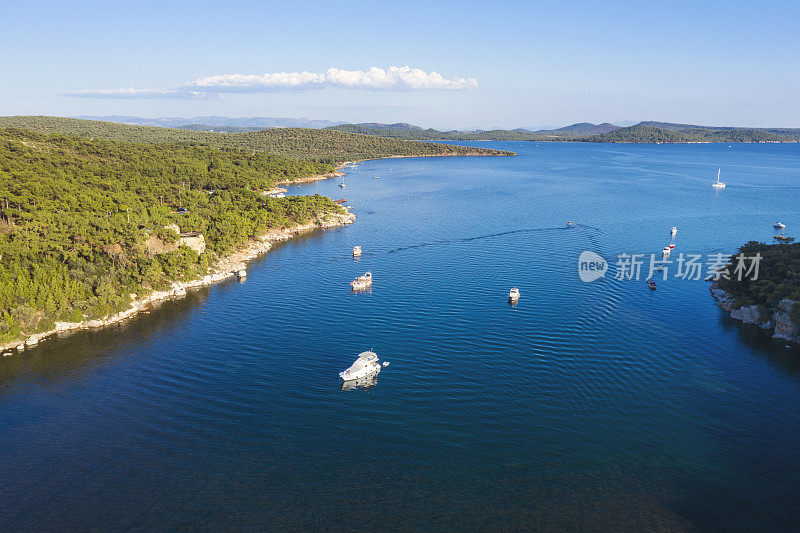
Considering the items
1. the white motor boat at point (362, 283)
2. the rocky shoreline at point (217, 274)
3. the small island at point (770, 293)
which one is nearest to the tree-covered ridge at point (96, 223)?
the rocky shoreline at point (217, 274)

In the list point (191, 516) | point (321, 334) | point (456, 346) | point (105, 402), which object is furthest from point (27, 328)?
point (456, 346)

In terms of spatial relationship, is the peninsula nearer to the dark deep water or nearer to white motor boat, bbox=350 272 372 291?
the dark deep water

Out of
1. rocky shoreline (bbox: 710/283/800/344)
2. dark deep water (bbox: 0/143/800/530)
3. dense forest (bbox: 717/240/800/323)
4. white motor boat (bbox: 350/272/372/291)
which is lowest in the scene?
dark deep water (bbox: 0/143/800/530)

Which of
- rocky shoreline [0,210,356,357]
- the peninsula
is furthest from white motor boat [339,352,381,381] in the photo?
the peninsula

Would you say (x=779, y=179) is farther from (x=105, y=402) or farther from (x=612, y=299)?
(x=105, y=402)

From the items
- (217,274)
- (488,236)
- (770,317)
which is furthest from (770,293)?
(217,274)

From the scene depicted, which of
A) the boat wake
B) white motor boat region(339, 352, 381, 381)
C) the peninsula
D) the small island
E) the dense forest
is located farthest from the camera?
the boat wake
